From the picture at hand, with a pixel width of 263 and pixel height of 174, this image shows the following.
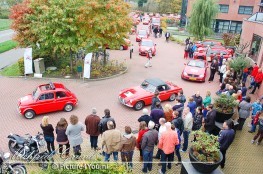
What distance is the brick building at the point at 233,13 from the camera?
44.3m

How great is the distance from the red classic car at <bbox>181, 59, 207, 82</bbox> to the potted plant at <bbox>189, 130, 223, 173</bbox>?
446 inches

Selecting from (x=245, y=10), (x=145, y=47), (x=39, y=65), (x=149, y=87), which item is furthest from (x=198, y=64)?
(x=245, y=10)

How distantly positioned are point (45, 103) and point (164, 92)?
6.51 m

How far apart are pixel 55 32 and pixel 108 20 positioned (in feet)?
12.2

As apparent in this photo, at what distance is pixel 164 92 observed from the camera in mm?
14375

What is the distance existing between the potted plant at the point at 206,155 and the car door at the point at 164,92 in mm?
7114

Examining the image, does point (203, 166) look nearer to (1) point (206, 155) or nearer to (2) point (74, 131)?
(1) point (206, 155)

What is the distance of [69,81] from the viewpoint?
17859 millimetres

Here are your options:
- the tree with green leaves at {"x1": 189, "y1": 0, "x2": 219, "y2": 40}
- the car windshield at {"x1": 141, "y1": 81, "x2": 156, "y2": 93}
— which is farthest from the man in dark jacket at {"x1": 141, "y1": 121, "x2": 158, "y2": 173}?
the tree with green leaves at {"x1": 189, "y1": 0, "x2": 219, "y2": 40}

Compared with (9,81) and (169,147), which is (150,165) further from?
(9,81)

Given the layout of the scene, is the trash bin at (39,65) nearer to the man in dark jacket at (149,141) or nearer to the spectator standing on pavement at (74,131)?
the spectator standing on pavement at (74,131)

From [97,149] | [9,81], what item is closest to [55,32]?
[9,81]

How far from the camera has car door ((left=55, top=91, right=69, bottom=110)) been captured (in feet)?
41.8

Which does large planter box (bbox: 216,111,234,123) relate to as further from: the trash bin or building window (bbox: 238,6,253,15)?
building window (bbox: 238,6,253,15)
